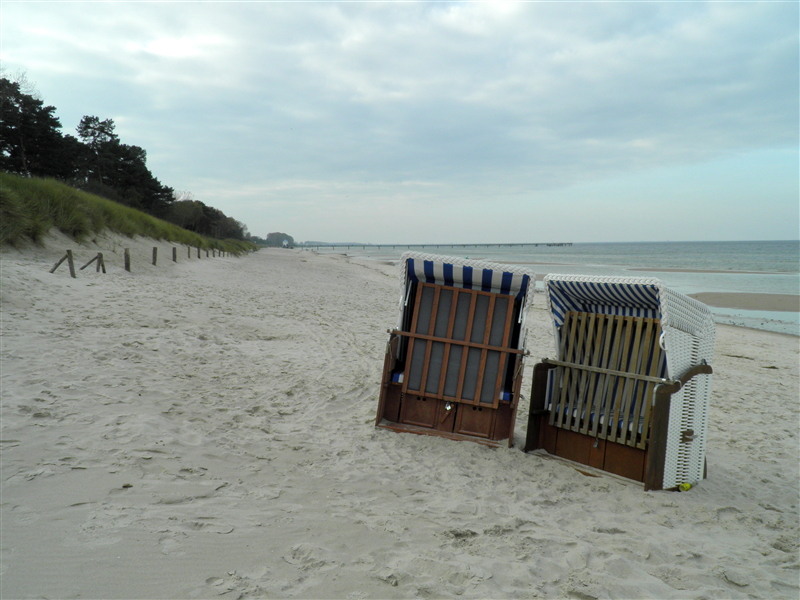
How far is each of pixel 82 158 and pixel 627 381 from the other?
46756mm

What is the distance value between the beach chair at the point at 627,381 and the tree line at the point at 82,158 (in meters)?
35.9

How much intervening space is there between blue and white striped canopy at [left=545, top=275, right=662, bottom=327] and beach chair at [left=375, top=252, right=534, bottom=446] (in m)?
0.35

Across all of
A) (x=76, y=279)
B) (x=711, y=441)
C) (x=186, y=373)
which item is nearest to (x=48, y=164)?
(x=76, y=279)

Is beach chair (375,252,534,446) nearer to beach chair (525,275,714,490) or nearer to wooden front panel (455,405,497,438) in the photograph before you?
wooden front panel (455,405,497,438)

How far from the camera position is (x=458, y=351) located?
5293 mm

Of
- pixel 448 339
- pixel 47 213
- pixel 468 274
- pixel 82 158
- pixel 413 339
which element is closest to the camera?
pixel 468 274

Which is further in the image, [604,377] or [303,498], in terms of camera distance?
[604,377]

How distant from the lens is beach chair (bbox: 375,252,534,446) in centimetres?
518

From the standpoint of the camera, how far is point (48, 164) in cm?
3272

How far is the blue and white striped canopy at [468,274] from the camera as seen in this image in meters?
5.03

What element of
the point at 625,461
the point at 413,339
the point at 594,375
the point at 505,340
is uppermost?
the point at 505,340

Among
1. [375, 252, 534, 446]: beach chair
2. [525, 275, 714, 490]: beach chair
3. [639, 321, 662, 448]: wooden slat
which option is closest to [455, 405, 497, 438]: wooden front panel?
[375, 252, 534, 446]: beach chair

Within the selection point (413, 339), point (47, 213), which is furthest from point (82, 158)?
point (413, 339)

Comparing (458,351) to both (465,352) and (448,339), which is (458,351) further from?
(448,339)
